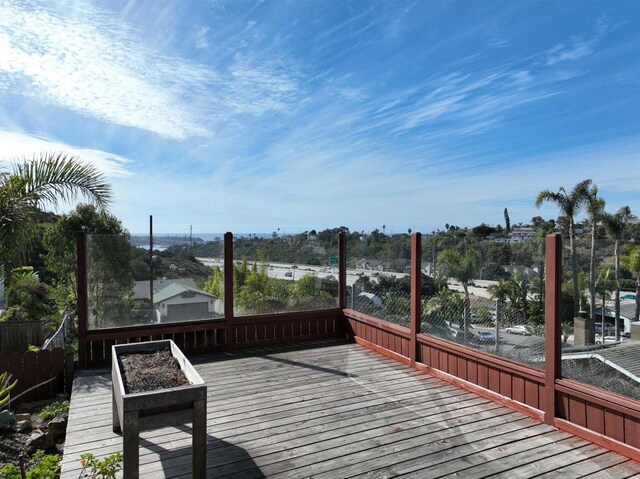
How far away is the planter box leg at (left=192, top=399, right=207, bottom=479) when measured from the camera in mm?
2211

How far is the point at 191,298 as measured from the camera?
Answer: 5344 millimetres

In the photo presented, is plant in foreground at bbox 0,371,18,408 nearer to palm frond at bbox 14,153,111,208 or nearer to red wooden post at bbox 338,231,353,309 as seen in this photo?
palm frond at bbox 14,153,111,208

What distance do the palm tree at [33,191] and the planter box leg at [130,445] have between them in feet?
11.5

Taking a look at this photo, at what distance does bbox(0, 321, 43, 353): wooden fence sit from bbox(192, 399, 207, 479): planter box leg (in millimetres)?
4979

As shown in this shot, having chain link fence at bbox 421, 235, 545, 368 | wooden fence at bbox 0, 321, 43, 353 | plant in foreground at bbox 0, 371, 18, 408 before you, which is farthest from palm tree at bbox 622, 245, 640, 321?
wooden fence at bbox 0, 321, 43, 353

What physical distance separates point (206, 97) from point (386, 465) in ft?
31.9

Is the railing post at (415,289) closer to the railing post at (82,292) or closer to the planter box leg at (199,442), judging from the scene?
the planter box leg at (199,442)

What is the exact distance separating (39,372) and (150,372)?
243cm

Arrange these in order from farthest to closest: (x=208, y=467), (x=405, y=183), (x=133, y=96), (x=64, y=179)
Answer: (x=405, y=183), (x=133, y=96), (x=64, y=179), (x=208, y=467)

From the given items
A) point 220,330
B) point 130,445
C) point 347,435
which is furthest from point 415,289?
point 130,445

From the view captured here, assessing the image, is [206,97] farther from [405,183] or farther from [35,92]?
[405,183]

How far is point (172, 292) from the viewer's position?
519 centimetres

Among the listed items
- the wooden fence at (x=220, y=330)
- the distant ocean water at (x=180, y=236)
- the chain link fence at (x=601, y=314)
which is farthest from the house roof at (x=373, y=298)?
the chain link fence at (x=601, y=314)

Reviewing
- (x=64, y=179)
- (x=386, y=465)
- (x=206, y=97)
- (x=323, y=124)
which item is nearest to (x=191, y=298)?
(x=64, y=179)
